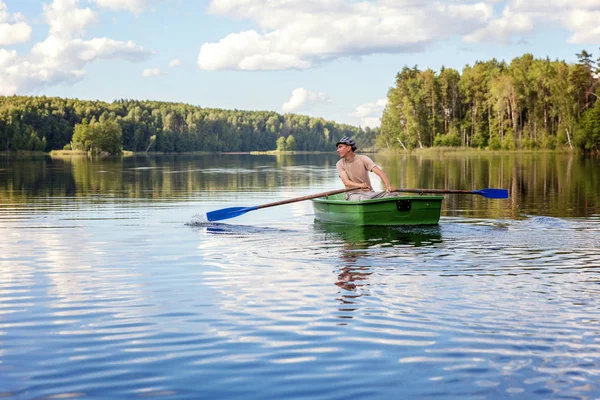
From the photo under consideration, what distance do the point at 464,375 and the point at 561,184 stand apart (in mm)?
32265

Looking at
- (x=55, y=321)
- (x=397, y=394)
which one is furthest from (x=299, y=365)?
(x=55, y=321)

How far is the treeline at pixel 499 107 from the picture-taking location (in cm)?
10369

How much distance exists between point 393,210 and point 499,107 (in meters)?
107

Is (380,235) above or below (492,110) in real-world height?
below

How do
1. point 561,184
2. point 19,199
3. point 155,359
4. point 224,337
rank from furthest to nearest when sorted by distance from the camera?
1. point 561,184
2. point 19,199
3. point 224,337
4. point 155,359

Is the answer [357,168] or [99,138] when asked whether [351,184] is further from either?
[99,138]

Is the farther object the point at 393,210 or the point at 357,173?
the point at 357,173

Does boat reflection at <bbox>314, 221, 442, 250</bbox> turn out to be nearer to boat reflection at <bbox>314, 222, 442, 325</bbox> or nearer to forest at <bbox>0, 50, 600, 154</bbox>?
boat reflection at <bbox>314, 222, 442, 325</bbox>

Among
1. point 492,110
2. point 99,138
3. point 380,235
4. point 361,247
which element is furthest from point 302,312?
point 99,138

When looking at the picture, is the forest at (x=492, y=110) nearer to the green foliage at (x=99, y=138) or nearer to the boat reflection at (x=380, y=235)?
the green foliage at (x=99, y=138)

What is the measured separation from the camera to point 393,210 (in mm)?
18531

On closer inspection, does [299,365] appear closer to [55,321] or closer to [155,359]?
[155,359]

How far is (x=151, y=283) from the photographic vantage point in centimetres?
1164

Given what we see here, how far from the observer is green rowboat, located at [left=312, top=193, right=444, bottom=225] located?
60.6 feet
